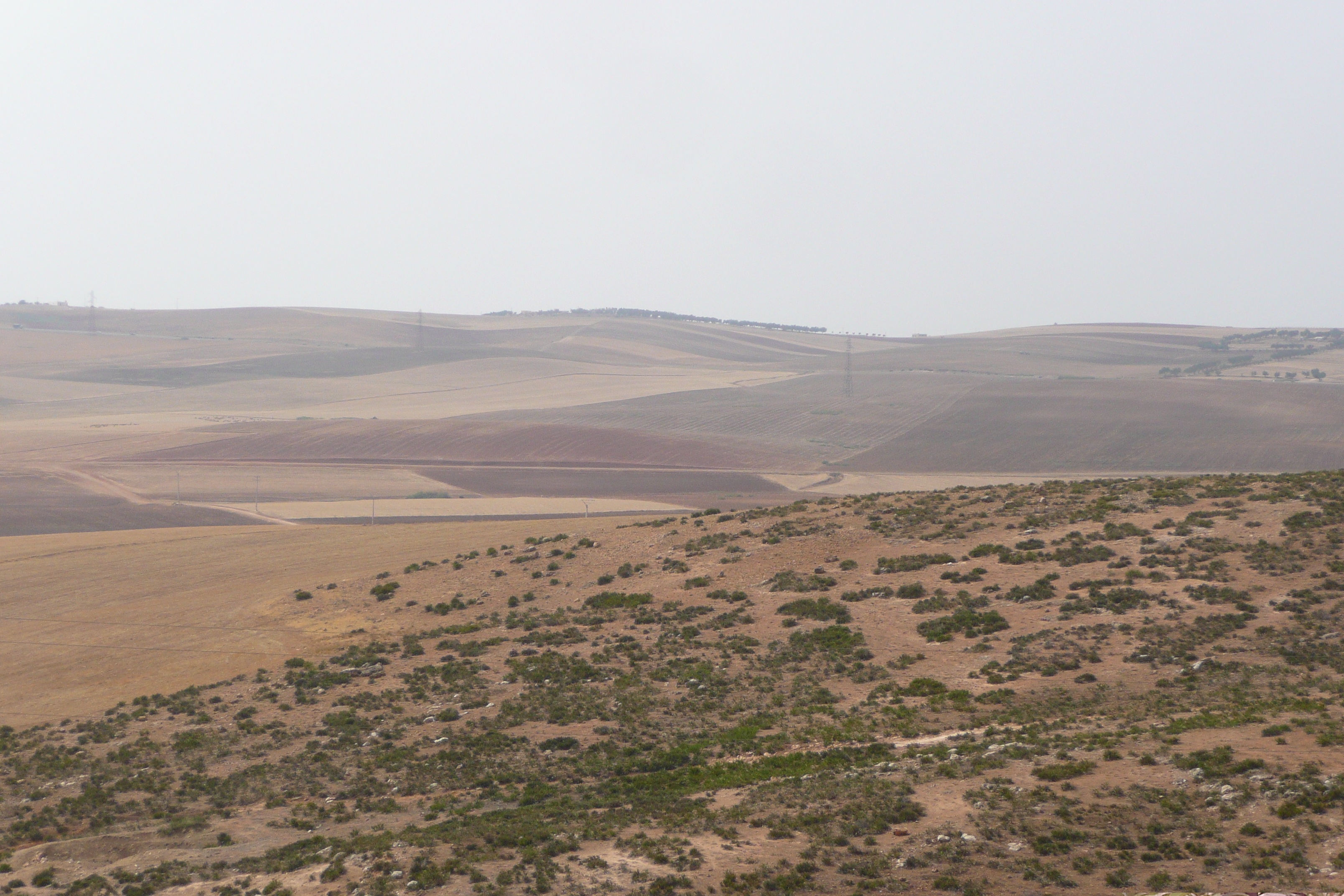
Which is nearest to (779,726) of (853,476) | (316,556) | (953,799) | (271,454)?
(953,799)

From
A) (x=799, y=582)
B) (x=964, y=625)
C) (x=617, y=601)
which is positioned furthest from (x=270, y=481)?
(x=964, y=625)

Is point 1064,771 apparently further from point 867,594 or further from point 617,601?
point 617,601

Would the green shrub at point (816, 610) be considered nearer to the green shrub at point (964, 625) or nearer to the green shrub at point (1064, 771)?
the green shrub at point (964, 625)

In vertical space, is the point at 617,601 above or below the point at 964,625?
below

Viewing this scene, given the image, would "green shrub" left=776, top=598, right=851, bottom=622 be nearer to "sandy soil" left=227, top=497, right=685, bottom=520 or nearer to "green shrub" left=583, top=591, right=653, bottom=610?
"green shrub" left=583, top=591, right=653, bottom=610

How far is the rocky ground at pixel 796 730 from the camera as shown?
15688 millimetres

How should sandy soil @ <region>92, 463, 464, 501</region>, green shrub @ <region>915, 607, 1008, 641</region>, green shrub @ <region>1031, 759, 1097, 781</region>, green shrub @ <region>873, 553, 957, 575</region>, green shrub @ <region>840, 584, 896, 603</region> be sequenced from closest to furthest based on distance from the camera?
green shrub @ <region>1031, 759, 1097, 781</region> → green shrub @ <region>915, 607, 1008, 641</region> → green shrub @ <region>840, 584, 896, 603</region> → green shrub @ <region>873, 553, 957, 575</region> → sandy soil @ <region>92, 463, 464, 501</region>

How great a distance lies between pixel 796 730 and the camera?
76.4 feet

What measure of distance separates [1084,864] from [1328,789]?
4004 millimetres

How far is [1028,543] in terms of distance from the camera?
35469 mm

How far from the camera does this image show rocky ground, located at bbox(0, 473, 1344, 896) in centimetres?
1569

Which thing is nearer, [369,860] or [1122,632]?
[369,860]

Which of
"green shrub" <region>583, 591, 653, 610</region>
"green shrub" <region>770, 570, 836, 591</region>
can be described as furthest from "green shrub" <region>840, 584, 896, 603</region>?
"green shrub" <region>583, 591, 653, 610</region>

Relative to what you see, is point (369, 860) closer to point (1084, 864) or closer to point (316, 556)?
point (1084, 864)
